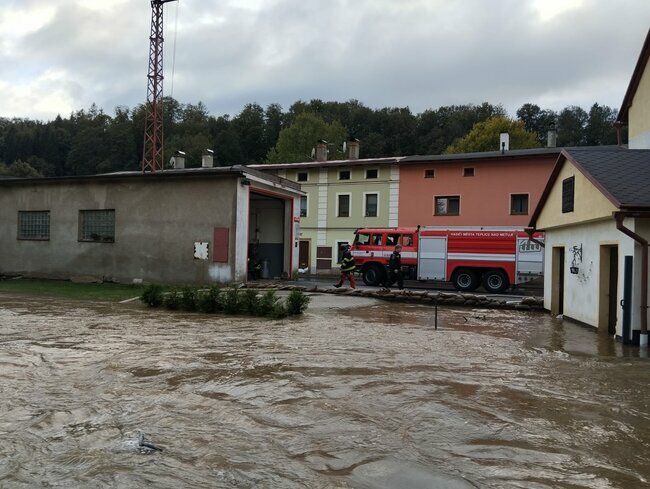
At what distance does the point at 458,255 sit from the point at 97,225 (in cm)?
1630

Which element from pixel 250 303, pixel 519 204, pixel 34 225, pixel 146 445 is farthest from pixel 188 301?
pixel 519 204

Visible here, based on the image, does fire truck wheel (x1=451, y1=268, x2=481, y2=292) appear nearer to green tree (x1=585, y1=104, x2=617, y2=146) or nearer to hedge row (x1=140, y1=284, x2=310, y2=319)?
hedge row (x1=140, y1=284, x2=310, y2=319)

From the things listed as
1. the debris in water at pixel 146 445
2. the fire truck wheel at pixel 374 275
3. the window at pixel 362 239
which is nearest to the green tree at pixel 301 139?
the window at pixel 362 239

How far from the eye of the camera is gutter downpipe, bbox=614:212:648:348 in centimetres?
1118

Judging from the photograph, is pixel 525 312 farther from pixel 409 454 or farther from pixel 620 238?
pixel 409 454

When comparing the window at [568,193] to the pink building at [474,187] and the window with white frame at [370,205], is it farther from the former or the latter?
the window with white frame at [370,205]

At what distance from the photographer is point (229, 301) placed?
15.6 metres

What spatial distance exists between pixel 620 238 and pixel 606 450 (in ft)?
25.6

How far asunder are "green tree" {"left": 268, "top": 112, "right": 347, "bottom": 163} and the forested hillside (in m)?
0.12

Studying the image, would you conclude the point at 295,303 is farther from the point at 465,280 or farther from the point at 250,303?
the point at 465,280

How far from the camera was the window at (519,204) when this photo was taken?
3258 centimetres

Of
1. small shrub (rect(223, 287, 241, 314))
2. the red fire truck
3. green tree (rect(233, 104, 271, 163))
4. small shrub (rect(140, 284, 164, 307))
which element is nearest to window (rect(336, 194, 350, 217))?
the red fire truck

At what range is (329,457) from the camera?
5137mm

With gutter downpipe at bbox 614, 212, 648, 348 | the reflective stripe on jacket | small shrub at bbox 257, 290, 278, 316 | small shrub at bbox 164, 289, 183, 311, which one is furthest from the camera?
the reflective stripe on jacket
